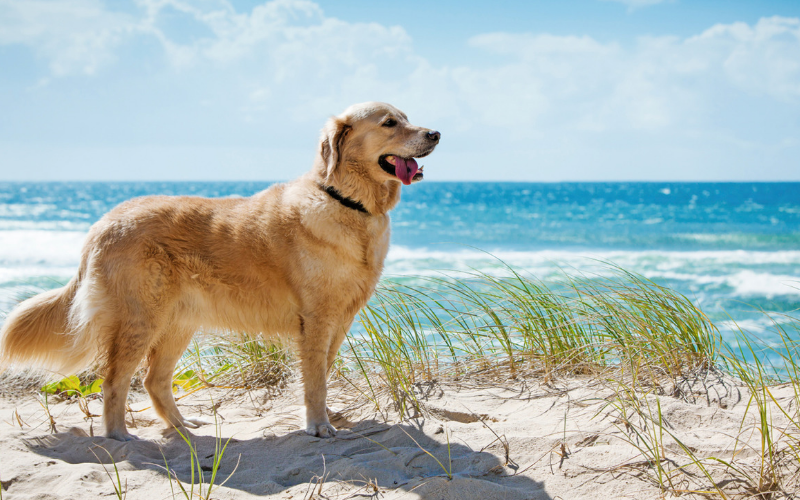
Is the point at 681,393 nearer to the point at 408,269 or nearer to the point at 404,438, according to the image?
the point at 404,438

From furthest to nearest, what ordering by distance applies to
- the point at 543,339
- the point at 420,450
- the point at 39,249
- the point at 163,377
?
the point at 39,249, the point at 543,339, the point at 163,377, the point at 420,450

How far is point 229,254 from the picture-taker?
3305 mm

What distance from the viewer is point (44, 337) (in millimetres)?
3240

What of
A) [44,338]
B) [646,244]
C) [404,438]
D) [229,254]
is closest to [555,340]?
[404,438]

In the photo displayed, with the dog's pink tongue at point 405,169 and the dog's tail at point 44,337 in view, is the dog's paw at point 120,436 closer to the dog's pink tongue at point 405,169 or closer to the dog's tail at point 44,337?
the dog's tail at point 44,337

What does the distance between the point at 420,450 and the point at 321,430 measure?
71 cm

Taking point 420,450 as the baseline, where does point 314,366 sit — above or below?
above

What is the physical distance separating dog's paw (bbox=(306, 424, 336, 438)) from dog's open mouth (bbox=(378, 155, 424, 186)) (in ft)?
4.89

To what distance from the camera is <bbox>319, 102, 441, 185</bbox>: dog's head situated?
3.31 meters

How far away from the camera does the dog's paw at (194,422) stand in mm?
→ 3611

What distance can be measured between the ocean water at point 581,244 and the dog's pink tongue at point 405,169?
4.40ft

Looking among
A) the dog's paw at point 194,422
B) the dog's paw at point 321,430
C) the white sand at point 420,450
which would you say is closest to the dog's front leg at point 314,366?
the dog's paw at point 321,430

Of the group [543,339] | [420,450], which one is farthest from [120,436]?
[543,339]

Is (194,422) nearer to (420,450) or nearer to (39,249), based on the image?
(420,450)
